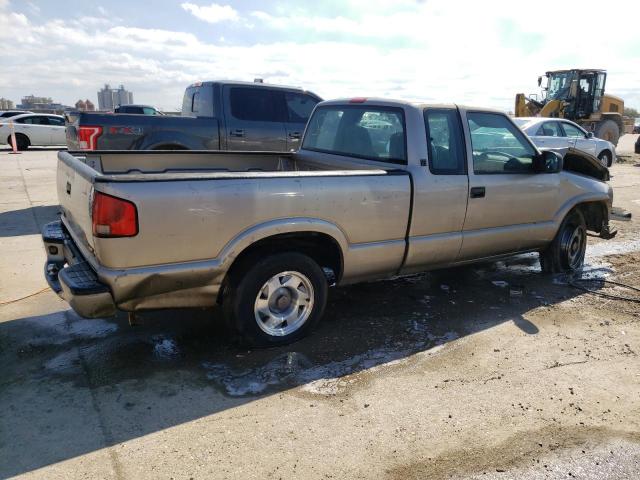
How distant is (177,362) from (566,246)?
448cm

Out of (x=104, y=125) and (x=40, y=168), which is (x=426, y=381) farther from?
(x=40, y=168)

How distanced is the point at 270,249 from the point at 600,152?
14295mm

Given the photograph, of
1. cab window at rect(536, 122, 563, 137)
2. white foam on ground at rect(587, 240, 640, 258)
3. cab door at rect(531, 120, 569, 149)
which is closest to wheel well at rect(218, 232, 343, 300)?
white foam on ground at rect(587, 240, 640, 258)

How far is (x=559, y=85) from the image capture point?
75.2ft

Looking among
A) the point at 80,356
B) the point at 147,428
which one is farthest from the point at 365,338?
the point at 80,356

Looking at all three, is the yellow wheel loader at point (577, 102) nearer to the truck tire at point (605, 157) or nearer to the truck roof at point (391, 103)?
the truck tire at point (605, 157)

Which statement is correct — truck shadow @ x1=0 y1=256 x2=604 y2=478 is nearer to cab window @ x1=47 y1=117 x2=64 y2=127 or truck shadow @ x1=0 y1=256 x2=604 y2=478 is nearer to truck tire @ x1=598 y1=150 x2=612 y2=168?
truck tire @ x1=598 y1=150 x2=612 y2=168

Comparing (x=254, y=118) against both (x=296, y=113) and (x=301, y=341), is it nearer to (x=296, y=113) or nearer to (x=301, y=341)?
(x=296, y=113)

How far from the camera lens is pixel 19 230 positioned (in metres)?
7.25

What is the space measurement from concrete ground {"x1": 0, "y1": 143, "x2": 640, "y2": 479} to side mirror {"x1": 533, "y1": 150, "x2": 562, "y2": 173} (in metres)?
1.29

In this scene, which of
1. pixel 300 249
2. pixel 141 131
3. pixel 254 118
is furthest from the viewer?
pixel 254 118

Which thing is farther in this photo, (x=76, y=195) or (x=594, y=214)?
(x=594, y=214)

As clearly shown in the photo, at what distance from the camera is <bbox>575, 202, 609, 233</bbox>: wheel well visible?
6.19 m

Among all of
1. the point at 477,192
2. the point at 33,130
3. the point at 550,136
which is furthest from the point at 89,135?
the point at 33,130
